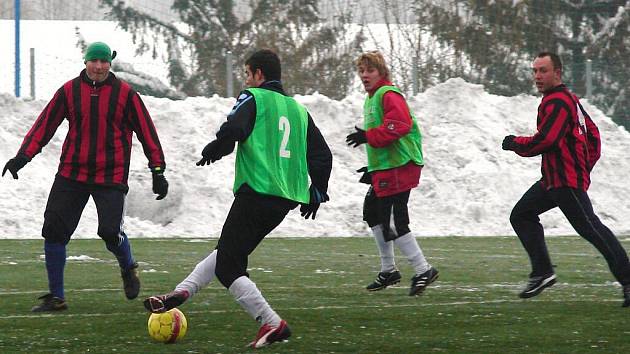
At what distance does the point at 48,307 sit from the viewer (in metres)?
8.79

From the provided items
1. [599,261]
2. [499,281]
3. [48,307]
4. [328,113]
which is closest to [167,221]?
[328,113]

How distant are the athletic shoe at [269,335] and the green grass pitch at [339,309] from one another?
6 centimetres

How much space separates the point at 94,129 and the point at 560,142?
10.1 ft

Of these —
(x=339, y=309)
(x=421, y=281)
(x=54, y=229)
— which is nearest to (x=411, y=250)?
(x=421, y=281)

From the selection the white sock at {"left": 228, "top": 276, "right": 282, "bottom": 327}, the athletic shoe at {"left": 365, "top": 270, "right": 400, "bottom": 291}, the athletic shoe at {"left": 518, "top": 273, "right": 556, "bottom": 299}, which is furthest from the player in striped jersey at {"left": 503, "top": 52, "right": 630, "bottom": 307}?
the white sock at {"left": 228, "top": 276, "right": 282, "bottom": 327}

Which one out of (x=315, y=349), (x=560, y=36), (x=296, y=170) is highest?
(x=296, y=170)

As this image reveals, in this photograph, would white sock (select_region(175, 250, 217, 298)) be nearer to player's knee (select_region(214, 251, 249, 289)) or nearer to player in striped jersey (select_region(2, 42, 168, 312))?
player's knee (select_region(214, 251, 249, 289))

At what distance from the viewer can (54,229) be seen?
351 inches

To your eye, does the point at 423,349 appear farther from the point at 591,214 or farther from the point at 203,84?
the point at 203,84

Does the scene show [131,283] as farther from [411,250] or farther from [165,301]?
[411,250]

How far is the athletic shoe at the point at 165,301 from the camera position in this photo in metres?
7.29

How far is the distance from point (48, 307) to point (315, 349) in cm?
248

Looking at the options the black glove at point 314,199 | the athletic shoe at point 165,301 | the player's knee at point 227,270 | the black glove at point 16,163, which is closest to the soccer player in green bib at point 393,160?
the black glove at point 314,199

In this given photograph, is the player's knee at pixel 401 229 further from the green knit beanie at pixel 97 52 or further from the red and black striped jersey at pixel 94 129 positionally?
the green knit beanie at pixel 97 52
